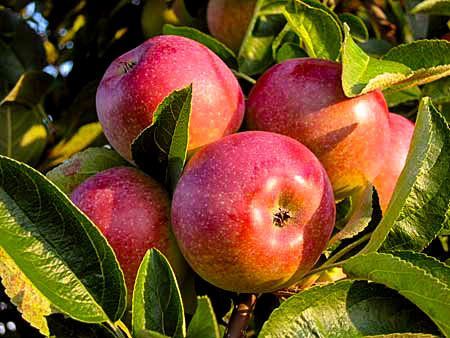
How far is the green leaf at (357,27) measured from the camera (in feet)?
4.35

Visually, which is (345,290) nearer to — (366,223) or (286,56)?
(366,223)

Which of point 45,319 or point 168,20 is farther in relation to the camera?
point 168,20

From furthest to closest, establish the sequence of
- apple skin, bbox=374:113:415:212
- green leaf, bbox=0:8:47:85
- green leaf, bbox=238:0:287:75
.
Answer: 1. green leaf, bbox=0:8:47:85
2. green leaf, bbox=238:0:287:75
3. apple skin, bbox=374:113:415:212

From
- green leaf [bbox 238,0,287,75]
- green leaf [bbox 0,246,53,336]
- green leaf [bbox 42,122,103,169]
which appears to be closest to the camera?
green leaf [bbox 0,246,53,336]

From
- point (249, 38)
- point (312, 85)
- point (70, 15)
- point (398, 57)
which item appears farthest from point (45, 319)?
point (70, 15)

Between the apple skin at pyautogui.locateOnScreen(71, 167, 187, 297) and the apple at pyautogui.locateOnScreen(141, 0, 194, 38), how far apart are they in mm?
717

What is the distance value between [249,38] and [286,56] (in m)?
0.16

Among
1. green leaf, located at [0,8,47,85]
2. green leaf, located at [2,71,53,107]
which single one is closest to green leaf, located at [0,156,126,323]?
green leaf, located at [2,71,53,107]

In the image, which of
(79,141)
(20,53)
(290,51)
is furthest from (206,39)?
(20,53)

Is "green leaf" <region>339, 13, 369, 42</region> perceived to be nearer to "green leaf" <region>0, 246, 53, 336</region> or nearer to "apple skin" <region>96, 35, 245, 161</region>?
"apple skin" <region>96, 35, 245, 161</region>

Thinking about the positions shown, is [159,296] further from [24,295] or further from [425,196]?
[425,196]

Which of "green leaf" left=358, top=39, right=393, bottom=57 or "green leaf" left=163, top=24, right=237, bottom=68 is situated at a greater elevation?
"green leaf" left=163, top=24, right=237, bottom=68

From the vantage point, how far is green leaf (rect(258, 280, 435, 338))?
75cm

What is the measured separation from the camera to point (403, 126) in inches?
41.3
